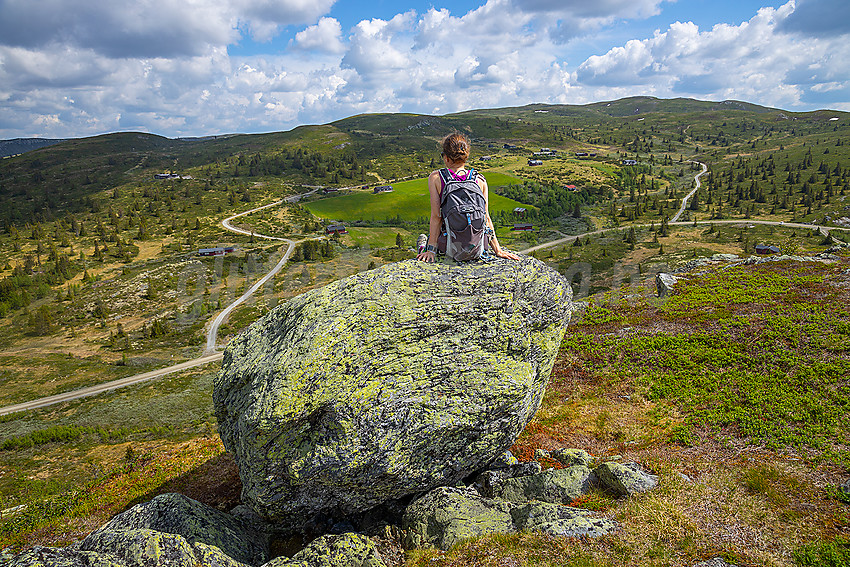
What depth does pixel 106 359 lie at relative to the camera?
6769 cm

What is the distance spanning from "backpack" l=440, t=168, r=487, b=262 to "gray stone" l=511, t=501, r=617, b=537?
7.65 m

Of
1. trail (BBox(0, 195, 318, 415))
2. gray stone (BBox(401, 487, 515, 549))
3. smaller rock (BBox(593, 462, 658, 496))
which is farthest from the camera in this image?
trail (BBox(0, 195, 318, 415))

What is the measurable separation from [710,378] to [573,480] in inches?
429

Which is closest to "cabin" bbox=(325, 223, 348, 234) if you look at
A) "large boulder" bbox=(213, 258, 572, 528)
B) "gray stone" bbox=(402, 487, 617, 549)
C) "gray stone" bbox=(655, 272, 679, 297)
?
"gray stone" bbox=(655, 272, 679, 297)

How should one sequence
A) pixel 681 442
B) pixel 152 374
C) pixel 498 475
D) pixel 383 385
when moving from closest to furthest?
pixel 383 385 < pixel 498 475 < pixel 681 442 < pixel 152 374

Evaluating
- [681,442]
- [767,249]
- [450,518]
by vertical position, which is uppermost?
[450,518]

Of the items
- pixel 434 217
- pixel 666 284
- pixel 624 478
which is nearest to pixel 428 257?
pixel 434 217

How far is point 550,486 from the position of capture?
12.7 m

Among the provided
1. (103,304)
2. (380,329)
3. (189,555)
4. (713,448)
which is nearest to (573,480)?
(713,448)

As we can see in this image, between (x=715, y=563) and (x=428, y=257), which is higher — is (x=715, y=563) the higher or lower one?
the lower one

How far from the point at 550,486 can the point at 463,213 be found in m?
8.79

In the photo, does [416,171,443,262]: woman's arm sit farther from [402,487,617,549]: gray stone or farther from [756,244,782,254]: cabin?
[756,244,782,254]: cabin

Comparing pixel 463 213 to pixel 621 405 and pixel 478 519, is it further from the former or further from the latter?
pixel 621 405

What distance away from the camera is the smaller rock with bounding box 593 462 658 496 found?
12.0 m
